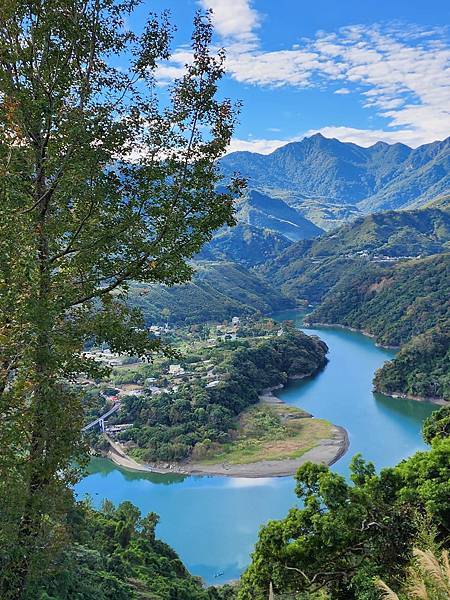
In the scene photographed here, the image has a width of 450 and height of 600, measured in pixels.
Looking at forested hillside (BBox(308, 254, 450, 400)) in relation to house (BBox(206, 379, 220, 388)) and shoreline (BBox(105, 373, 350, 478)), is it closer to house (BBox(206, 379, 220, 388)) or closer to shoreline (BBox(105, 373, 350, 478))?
shoreline (BBox(105, 373, 350, 478))

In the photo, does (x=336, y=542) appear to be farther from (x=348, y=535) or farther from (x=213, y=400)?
(x=213, y=400)

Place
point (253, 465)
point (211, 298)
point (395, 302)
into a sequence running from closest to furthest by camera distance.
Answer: point (253, 465) < point (395, 302) < point (211, 298)

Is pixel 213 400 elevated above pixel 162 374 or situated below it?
above

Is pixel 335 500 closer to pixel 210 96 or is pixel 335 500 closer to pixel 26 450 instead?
pixel 26 450

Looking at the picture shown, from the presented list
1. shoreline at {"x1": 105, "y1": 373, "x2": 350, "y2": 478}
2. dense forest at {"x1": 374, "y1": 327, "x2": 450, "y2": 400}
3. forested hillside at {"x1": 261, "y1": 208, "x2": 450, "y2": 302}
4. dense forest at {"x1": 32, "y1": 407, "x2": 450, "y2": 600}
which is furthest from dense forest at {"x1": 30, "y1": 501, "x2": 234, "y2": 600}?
forested hillside at {"x1": 261, "y1": 208, "x2": 450, "y2": 302}

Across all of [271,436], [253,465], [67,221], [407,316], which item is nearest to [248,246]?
[407,316]

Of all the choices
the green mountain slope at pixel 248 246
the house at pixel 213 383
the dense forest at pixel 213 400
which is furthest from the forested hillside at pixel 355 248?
the house at pixel 213 383

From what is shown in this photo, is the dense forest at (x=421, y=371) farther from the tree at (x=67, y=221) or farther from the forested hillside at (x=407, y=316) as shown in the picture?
the tree at (x=67, y=221)
